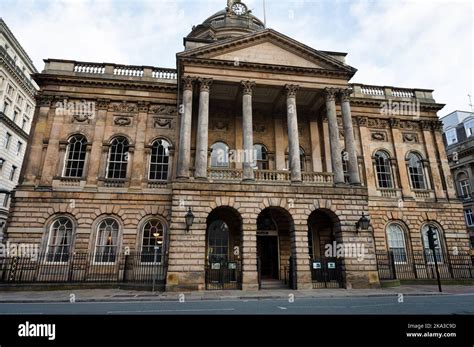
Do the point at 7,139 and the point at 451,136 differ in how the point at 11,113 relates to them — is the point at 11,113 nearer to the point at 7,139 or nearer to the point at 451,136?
the point at 7,139

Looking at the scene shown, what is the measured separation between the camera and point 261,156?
19984 millimetres

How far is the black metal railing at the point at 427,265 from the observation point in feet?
60.8

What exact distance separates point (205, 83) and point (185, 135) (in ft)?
11.4

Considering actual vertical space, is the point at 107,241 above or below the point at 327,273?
above

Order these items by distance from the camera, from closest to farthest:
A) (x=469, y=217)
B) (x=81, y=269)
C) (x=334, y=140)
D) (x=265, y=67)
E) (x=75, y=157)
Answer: (x=81, y=269), (x=334, y=140), (x=265, y=67), (x=75, y=157), (x=469, y=217)

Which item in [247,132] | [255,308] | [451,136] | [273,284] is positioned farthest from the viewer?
[451,136]

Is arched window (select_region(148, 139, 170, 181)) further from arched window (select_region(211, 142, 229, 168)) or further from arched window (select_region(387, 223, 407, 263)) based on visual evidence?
arched window (select_region(387, 223, 407, 263))

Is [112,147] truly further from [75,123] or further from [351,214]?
[351,214]

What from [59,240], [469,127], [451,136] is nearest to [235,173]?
[59,240]

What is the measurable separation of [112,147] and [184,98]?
603cm

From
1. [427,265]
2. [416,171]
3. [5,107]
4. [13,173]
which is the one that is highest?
[5,107]

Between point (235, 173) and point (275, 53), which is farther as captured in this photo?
point (275, 53)

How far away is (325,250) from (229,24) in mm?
22812
